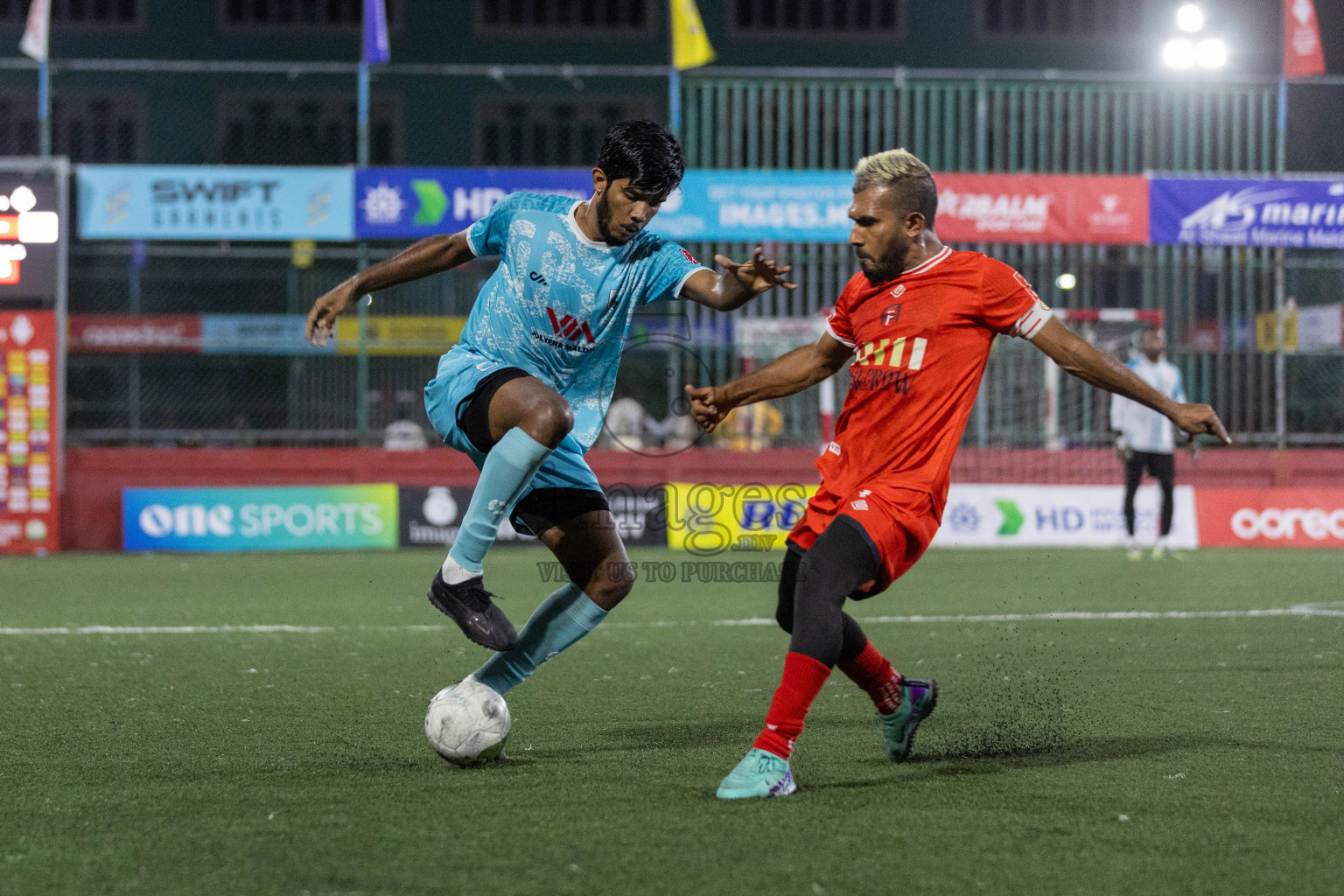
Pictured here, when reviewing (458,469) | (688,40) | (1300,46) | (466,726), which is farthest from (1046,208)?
(466,726)

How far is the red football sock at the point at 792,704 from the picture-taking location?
3.87m

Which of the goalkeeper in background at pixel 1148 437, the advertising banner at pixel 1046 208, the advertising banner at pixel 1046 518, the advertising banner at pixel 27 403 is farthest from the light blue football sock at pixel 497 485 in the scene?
the advertising banner at pixel 1046 208

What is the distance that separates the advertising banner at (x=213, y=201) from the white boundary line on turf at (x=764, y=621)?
7969 millimetres

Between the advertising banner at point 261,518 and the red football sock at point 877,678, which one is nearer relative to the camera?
the red football sock at point 877,678

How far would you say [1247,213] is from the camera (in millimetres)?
16531

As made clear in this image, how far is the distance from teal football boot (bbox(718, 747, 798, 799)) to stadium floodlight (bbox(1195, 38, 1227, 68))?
19.4m

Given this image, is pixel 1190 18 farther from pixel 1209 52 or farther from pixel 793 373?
pixel 793 373

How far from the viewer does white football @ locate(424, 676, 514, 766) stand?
4312mm

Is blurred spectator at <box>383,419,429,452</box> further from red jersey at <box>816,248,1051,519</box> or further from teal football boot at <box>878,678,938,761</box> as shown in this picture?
red jersey at <box>816,248,1051,519</box>

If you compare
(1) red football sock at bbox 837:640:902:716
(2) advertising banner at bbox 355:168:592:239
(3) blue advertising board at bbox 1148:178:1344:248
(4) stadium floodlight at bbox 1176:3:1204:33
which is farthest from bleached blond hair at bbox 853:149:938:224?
(4) stadium floodlight at bbox 1176:3:1204:33

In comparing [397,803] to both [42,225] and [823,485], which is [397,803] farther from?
[42,225]

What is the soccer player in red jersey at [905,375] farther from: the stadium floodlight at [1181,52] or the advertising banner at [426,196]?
the stadium floodlight at [1181,52]

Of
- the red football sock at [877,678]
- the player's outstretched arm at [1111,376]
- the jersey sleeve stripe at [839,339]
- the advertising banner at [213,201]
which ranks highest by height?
the advertising banner at [213,201]

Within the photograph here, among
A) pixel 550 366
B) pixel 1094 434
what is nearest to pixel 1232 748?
pixel 550 366
